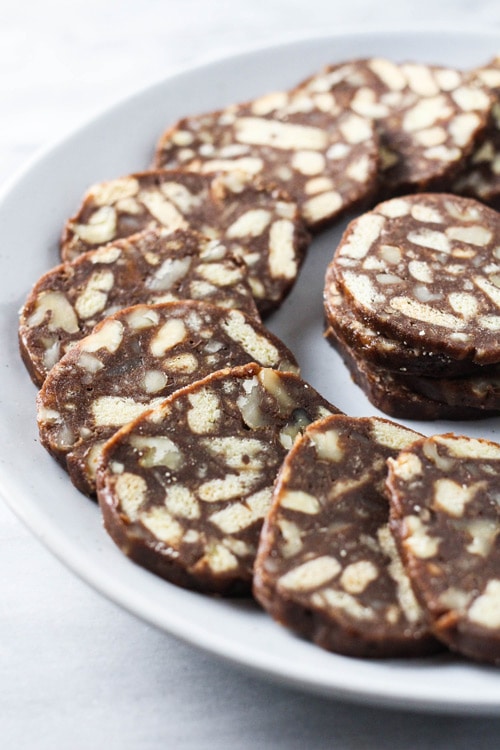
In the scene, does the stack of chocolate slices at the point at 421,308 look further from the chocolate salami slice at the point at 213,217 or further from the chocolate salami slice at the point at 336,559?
the chocolate salami slice at the point at 336,559

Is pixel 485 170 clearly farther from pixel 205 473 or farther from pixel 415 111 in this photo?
pixel 205 473

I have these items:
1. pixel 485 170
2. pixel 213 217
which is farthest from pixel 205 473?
pixel 485 170

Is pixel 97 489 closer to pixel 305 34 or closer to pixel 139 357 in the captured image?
pixel 139 357

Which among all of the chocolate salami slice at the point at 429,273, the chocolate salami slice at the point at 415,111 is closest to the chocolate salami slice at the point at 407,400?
the chocolate salami slice at the point at 429,273

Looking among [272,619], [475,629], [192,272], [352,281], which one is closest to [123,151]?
[192,272]

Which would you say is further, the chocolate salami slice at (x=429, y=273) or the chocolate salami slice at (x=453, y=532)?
the chocolate salami slice at (x=429, y=273)

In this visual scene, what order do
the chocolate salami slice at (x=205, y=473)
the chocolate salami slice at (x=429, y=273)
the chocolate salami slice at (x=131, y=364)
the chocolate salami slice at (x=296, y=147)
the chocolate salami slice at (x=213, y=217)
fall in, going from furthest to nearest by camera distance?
the chocolate salami slice at (x=296, y=147) < the chocolate salami slice at (x=213, y=217) < the chocolate salami slice at (x=429, y=273) < the chocolate salami slice at (x=131, y=364) < the chocolate salami slice at (x=205, y=473)

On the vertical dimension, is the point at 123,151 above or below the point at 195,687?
above
